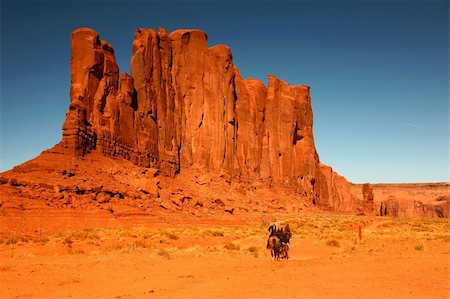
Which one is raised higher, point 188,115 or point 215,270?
point 188,115

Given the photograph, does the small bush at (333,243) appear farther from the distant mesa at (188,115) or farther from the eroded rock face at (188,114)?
the eroded rock face at (188,114)

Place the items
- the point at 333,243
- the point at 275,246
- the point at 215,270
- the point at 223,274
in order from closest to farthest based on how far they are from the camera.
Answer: the point at 223,274
the point at 215,270
the point at 275,246
the point at 333,243

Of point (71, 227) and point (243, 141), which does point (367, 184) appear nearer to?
point (243, 141)

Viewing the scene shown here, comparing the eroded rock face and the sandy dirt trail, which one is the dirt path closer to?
the sandy dirt trail

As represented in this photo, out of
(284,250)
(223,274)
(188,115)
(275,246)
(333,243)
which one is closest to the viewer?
(223,274)

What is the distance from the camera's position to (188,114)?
70.9 meters

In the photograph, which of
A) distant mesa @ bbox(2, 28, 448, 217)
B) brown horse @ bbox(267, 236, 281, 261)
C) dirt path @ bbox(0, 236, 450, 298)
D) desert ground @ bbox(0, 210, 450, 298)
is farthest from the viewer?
distant mesa @ bbox(2, 28, 448, 217)

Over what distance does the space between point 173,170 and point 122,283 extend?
48.8 metres

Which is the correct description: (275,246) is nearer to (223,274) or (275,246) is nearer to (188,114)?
(223,274)

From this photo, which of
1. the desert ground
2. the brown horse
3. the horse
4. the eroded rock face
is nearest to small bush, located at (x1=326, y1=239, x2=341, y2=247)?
the desert ground

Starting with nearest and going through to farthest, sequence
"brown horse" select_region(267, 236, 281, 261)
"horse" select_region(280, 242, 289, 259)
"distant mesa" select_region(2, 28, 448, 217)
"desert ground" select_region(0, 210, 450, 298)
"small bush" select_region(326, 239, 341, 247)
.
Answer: "desert ground" select_region(0, 210, 450, 298) → "brown horse" select_region(267, 236, 281, 261) → "horse" select_region(280, 242, 289, 259) → "small bush" select_region(326, 239, 341, 247) → "distant mesa" select_region(2, 28, 448, 217)

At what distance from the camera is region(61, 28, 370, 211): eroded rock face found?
52719 millimetres

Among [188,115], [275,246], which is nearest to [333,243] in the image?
[275,246]

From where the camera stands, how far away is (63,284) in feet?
46.4
